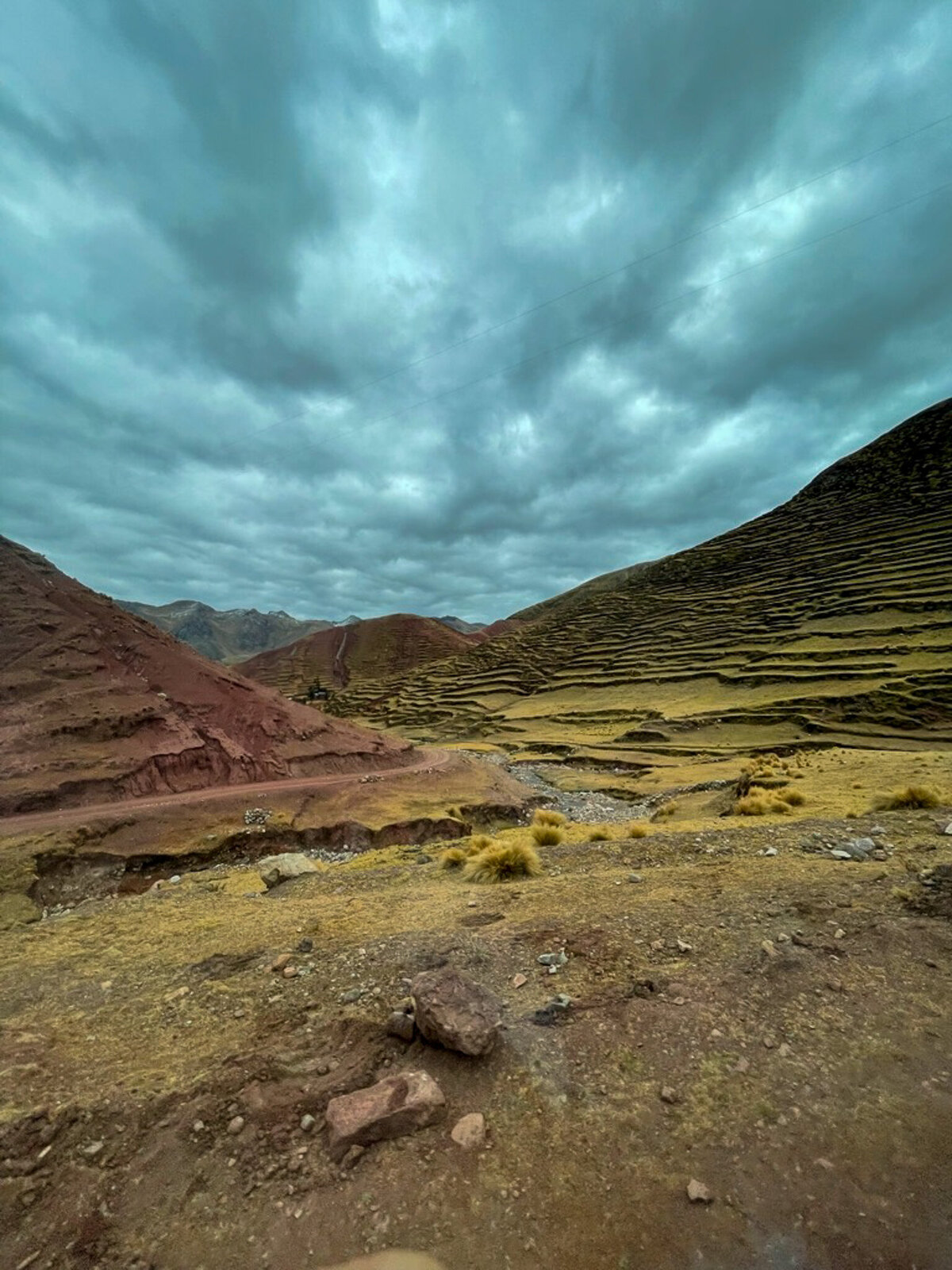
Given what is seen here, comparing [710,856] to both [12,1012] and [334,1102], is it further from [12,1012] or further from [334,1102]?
[12,1012]

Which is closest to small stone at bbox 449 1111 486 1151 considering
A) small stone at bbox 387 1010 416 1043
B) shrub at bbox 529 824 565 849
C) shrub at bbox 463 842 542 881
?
small stone at bbox 387 1010 416 1043

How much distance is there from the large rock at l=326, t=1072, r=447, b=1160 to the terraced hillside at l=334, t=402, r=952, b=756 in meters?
36.8

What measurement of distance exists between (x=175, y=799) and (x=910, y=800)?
2318 cm

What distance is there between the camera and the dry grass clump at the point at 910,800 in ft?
34.9

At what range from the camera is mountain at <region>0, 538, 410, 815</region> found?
21562mm

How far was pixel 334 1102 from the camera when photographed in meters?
→ 4.15

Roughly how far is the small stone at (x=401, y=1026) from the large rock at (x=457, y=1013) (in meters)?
0.12

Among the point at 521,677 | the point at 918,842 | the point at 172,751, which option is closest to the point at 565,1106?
the point at 918,842

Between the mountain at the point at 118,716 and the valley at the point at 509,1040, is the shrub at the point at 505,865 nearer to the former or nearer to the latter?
the valley at the point at 509,1040

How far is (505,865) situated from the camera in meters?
9.95

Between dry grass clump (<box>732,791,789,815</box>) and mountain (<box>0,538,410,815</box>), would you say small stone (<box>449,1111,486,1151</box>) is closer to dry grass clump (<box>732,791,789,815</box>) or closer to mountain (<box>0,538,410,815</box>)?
dry grass clump (<box>732,791,789,815</box>)

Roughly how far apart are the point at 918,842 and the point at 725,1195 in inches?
295

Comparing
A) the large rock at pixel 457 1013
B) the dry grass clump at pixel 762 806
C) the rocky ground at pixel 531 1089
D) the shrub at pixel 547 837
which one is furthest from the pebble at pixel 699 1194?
the dry grass clump at pixel 762 806

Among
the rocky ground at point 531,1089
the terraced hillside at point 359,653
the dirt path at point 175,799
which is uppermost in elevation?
the terraced hillside at point 359,653
